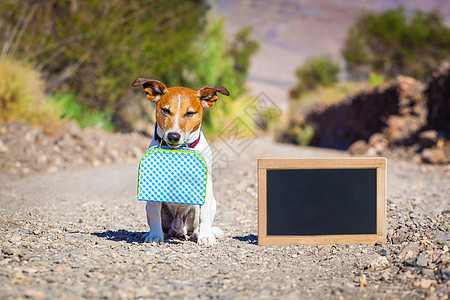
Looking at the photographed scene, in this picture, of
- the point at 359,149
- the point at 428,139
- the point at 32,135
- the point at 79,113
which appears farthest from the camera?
the point at 359,149

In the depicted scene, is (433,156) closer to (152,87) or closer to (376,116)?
(376,116)

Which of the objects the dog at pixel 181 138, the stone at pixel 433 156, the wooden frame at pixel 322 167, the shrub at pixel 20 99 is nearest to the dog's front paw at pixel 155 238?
the dog at pixel 181 138

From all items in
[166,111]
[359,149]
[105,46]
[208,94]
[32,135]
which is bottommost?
[166,111]

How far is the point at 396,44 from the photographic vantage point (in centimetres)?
3856

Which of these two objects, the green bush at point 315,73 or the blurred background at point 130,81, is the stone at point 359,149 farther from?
the green bush at point 315,73

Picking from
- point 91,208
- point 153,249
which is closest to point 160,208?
point 153,249

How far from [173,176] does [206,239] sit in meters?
0.59

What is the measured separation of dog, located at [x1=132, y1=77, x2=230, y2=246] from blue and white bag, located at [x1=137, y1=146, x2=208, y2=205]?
0.09m

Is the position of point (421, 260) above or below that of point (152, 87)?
below

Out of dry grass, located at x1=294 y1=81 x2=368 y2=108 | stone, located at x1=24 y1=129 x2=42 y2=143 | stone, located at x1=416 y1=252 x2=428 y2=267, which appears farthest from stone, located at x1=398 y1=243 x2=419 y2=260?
dry grass, located at x1=294 y1=81 x2=368 y2=108

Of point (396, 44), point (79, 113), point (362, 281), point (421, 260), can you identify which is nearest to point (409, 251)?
point (421, 260)

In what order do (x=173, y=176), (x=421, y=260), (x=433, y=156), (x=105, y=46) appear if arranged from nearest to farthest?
(x=421, y=260), (x=173, y=176), (x=433, y=156), (x=105, y=46)

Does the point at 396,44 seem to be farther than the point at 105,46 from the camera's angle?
Yes

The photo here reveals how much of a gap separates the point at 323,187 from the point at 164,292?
5.31ft
